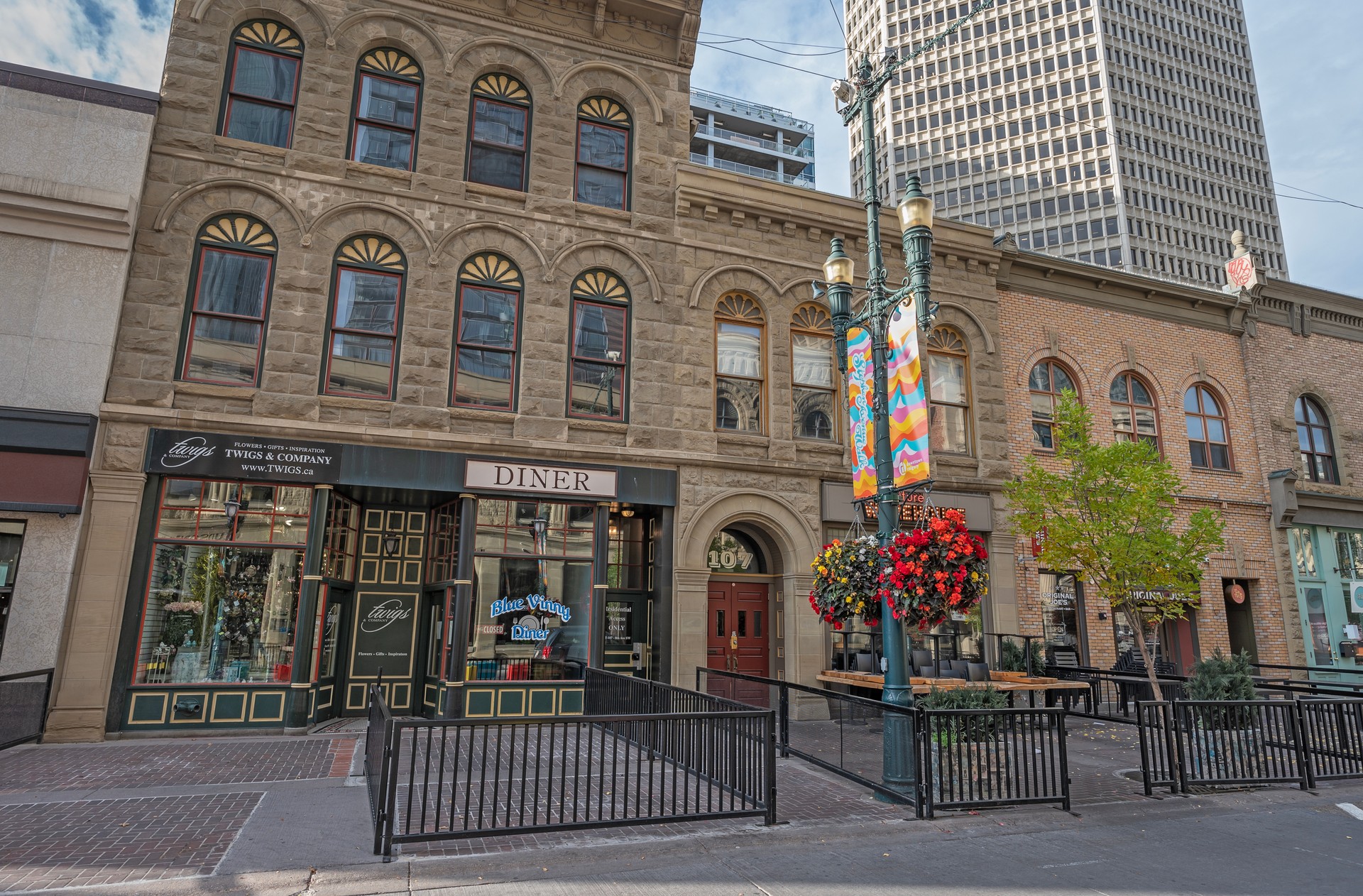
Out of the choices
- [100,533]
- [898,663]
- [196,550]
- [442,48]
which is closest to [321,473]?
[196,550]

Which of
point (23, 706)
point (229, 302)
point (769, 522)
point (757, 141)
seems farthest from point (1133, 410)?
point (757, 141)

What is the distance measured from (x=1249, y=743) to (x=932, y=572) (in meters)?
5.18

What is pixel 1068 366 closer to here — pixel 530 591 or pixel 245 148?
pixel 530 591

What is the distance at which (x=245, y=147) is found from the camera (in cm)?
1420

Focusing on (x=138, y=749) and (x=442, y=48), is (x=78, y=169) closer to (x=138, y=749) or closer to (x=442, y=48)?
(x=442, y=48)

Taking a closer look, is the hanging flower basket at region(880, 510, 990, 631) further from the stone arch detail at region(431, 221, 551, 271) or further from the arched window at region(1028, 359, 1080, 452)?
the arched window at region(1028, 359, 1080, 452)

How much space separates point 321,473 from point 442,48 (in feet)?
28.8

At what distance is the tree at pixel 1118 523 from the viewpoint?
42.1 ft

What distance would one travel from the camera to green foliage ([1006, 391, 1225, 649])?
12859mm

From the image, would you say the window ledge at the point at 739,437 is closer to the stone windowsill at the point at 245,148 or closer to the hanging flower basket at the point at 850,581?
the hanging flower basket at the point at 850,581

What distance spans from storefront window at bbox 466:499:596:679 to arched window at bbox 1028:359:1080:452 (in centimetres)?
1127

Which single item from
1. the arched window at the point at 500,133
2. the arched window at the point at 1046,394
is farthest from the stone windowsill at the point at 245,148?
the arched window at the point at 1046,394

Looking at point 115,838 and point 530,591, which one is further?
point 530,591

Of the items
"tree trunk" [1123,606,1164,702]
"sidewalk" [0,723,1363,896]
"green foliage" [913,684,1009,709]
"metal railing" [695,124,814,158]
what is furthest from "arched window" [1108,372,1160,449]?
"metal railing" [695,124,814,158]
